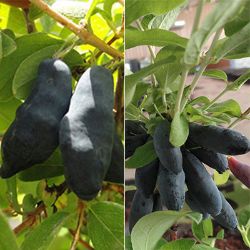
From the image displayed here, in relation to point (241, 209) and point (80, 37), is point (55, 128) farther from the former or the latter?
point (241, 209)

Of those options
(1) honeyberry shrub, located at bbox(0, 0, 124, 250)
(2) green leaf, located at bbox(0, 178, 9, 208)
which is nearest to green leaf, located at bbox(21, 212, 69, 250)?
(1) honeyberry shrub, located at bbox(0, 0, 124, 250)

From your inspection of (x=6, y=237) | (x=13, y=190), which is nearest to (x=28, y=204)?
(x=13, y=190)

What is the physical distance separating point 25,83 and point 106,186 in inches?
5.5

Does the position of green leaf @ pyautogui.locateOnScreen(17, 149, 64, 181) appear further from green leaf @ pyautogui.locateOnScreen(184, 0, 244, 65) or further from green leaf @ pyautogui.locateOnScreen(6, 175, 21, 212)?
green leaf @ pyautogui.locateOnScreen(184, 0, 244, 65)

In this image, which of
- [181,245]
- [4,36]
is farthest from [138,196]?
[4,36]

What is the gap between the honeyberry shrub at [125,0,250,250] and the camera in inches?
13.7

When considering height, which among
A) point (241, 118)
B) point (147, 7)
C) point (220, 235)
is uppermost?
point (147, 7)

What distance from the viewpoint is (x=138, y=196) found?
425 millimetres

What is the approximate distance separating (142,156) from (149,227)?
55mm

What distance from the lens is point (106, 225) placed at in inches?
16.5

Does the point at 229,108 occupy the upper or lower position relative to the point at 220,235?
upper

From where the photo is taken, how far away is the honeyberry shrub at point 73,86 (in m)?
0.38

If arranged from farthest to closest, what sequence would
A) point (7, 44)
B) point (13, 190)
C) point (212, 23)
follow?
1. point (13, 190)
2. point (7, 44)
3. point (212, 23)

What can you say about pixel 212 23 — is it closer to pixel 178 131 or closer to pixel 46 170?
pixel 178 131
